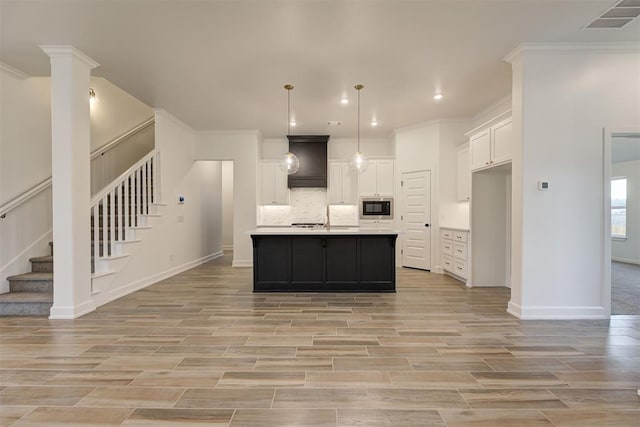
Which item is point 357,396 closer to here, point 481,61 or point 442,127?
point 481,61

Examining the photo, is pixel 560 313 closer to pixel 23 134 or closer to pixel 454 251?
pixel 454 251

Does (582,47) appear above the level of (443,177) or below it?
above

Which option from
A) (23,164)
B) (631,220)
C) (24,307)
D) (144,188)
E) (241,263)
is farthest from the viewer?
(631,220)

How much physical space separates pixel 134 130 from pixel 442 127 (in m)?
6.32

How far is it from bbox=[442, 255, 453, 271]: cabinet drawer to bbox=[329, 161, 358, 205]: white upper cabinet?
2.49 meters

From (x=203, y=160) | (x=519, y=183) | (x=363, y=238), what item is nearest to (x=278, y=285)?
(x=363, y=238)

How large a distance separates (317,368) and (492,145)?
4079 mm

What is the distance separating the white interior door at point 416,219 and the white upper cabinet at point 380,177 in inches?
15.2

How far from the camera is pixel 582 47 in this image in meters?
3.71

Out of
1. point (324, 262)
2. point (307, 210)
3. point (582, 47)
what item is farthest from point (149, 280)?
point (582, 47)

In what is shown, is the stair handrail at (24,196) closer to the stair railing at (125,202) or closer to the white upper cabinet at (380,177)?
the stair railing at (125,202)

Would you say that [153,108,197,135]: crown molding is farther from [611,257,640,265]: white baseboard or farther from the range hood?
[611,257,640,265]: white baseboard

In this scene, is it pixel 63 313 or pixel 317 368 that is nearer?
pixel 317 368

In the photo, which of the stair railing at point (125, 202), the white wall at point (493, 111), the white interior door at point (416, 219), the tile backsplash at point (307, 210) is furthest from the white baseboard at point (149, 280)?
the white wall at point (493, 111)
